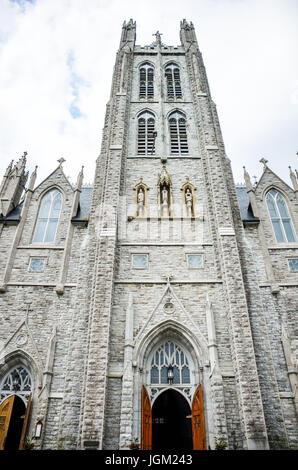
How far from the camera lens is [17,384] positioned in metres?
11.4

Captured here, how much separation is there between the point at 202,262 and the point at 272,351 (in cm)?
426

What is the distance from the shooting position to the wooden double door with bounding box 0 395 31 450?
1045 centimetres

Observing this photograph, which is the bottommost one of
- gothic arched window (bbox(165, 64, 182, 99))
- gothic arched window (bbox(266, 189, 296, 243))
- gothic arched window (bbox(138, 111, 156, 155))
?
gothic arched window (bbox(266, 189, 296, 243))

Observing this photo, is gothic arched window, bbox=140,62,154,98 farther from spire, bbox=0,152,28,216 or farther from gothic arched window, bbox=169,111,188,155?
spire, bbox=0,152,28,216

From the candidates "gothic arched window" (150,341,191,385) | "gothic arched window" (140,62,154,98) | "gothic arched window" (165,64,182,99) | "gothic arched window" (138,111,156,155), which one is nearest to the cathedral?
"gothic arched window" (150,341,191,385)

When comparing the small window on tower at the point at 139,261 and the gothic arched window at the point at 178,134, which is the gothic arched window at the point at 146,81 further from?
the small window on tower at the point at 139,261

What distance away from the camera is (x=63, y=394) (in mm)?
10758

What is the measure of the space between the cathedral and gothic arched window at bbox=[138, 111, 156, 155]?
165 millimetres

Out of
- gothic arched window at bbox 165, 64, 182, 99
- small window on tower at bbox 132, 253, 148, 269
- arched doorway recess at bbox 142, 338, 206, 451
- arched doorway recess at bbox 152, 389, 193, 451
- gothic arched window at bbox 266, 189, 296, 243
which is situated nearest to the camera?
arched doorway recess at bbox 142, 338, 206, 451

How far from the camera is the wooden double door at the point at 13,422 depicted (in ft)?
34.3

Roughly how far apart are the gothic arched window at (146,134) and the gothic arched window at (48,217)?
539 centimetres

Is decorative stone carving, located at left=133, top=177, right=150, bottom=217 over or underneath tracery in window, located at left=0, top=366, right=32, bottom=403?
A: over

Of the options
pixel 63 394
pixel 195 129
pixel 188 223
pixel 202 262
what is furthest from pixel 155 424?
pixel 195 129
